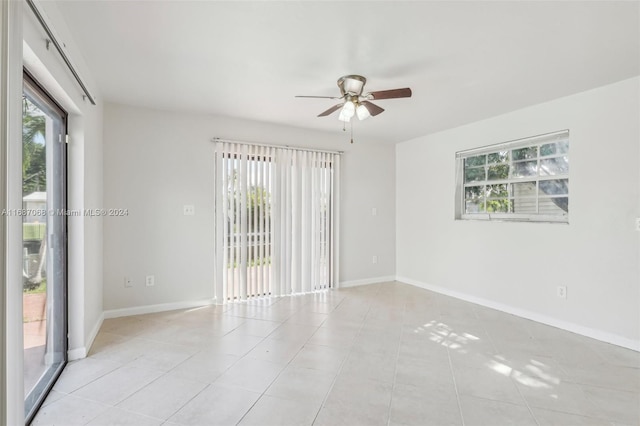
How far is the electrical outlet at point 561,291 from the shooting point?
3.14 meters

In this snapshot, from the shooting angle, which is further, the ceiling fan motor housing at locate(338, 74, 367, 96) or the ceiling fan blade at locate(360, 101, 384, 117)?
the ceiling fan blade at locate(360, 101, 384, 117)

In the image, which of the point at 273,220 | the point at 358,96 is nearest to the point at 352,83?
the point at 358,96

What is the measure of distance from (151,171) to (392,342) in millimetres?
3184

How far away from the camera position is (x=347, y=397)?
78.5 inches

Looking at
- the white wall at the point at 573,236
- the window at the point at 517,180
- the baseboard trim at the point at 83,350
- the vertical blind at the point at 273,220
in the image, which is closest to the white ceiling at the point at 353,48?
the white wall at the point at 573,236

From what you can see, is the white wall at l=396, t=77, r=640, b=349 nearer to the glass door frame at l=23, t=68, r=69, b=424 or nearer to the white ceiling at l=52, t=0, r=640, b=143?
the white ceiling at l=52, t=0, r=640, b=143

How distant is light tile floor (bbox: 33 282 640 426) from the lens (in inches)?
71.9

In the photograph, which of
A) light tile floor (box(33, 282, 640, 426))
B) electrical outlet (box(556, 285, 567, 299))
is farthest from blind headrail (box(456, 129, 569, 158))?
light tile floor (box(33, 282, 640, 426))

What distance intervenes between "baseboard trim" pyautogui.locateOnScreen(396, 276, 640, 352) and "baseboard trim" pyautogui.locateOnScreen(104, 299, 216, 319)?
3.22 m

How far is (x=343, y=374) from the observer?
2271 millimetres

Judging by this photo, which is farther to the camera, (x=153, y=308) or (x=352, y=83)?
(x=153, y=308)

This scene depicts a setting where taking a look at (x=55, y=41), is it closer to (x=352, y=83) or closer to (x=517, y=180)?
(x=352, y=83)

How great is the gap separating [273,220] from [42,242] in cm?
246

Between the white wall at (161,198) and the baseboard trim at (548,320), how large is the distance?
3.09 meters
